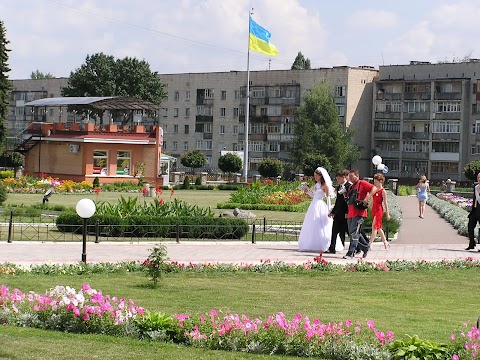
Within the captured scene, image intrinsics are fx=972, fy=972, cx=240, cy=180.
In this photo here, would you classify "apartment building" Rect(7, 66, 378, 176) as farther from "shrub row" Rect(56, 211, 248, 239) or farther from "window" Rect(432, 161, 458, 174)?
"shrub row" Rect(56, 211, 248, 239)

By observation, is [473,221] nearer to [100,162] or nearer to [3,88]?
[3,88]

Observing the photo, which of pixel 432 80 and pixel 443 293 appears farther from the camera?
pixel 432 80

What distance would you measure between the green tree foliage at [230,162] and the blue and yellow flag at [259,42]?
12.4 metres

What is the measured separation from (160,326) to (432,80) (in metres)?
80.2

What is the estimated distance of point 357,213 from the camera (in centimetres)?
1859

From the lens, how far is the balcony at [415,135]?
8798cm

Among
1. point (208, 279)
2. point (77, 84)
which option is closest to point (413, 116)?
point (77, 84)

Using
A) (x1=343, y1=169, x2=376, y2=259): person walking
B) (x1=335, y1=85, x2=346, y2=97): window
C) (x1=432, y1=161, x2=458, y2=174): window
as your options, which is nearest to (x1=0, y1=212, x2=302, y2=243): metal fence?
(x1=343, y1=169, x2=376, y2=259): person walking

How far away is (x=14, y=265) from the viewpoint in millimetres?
14758

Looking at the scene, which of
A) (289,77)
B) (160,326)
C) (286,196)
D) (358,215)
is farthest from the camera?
(289,77)

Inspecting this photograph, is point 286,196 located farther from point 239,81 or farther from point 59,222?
point 239,81

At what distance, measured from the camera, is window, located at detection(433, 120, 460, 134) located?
86.2 meters

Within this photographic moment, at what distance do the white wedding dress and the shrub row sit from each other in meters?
3.53

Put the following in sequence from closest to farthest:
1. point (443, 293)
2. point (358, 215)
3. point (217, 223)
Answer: point (443, 293), point (358, 215), point (217, 223)
